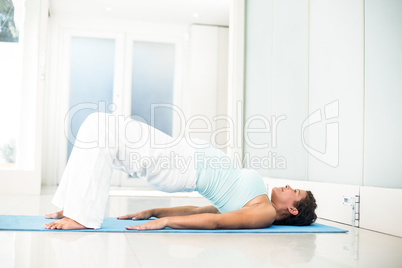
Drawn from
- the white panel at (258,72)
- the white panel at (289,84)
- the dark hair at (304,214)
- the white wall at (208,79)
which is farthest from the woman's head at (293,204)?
the white wall at (208,79)

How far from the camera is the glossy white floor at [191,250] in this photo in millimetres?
1428

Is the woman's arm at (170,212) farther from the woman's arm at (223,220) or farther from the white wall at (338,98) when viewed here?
the white wall at (338,98)

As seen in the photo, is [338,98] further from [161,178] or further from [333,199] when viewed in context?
[161,178]

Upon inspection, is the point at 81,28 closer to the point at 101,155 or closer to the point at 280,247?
the point at 101,155

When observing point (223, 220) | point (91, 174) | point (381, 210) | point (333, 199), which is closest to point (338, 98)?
point (333, 199)

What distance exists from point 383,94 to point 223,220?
45.2 inches

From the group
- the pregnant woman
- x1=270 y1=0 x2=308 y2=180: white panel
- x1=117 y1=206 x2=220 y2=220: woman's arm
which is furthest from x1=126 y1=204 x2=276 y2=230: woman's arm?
x1=270 y1=0 x2=308 y2=180: white panel

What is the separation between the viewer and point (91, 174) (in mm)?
2076

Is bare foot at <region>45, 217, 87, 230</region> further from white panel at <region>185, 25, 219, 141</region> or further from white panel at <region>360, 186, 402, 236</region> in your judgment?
white panel at <region>185, 25, 219, 141</region>

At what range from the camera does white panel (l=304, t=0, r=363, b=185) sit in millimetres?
2742

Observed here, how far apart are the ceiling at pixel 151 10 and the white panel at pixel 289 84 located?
2.32 meters

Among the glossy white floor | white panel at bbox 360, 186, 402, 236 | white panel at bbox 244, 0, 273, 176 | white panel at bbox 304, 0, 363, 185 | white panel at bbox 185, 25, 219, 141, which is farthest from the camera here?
white panel at bbox 185, 25, 219, 141

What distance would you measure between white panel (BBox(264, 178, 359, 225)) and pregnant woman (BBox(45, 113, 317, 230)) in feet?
1.27

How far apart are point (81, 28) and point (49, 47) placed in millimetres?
594
